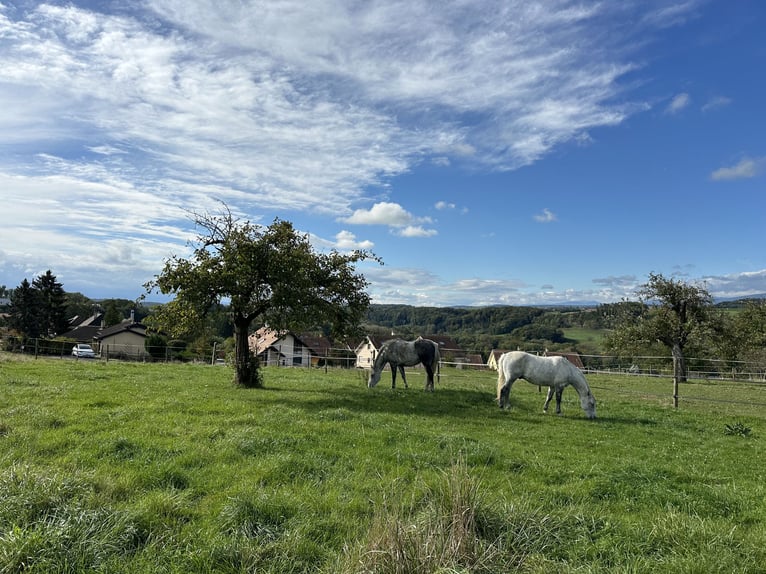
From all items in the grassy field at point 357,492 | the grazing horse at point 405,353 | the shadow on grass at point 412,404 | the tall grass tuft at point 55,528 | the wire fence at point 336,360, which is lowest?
the wire fence at point 336,360

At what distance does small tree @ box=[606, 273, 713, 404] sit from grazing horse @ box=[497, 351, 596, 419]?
77.9 ft

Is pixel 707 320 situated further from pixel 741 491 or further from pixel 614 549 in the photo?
pixel 614 549

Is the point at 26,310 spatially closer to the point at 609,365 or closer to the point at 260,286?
the point at 260,286

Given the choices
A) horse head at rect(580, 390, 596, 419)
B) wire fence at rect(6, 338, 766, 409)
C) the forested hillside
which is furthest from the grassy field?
the forested hillside

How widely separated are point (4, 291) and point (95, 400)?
6884 inches

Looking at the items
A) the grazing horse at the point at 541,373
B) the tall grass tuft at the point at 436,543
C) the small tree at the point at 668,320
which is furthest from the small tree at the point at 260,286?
the small tree at the point at 668,320

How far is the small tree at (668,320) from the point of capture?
106 feet

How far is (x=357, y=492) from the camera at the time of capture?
18.0 ft

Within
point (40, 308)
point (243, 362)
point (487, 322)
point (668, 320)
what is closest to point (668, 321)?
point (668, 320)

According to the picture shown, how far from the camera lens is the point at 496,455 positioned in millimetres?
7234

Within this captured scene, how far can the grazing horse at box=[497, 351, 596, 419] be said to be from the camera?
41.2ft

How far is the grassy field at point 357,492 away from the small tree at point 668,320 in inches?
951

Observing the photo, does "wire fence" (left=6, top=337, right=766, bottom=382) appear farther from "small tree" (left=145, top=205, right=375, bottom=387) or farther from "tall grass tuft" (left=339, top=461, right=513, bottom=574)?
"tall grass tuft" (left=339, top=461, right=513, bottom=574)

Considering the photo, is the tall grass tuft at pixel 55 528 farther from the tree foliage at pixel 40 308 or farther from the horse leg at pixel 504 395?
the tree foliage at pixel 40 308
